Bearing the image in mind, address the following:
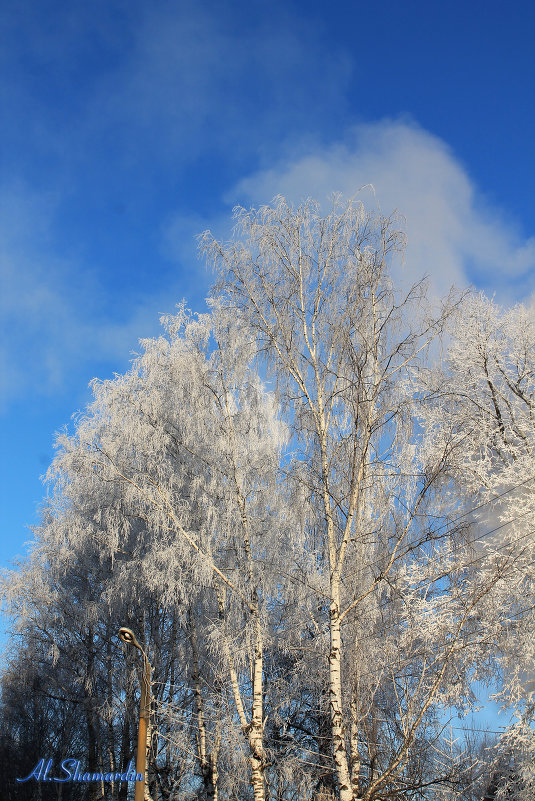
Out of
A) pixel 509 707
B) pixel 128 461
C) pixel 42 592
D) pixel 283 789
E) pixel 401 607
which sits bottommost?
pixel 283 789

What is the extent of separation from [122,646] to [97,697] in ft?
4.42

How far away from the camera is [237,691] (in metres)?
11.1

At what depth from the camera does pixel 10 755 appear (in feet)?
80.3

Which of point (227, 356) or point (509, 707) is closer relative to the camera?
point (509, 707)

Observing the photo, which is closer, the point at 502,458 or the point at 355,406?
the point at 355,406

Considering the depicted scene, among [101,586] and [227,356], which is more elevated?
[227,356]

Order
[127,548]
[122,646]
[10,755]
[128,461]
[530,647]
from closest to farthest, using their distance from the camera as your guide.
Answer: [530,647]
[128,461]
[127,548]
[122,646]
[10,755]

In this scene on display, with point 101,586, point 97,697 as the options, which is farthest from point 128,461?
point 97,697

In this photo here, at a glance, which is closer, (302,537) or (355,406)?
(355,406)

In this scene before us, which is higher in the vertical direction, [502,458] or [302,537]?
[502,458]

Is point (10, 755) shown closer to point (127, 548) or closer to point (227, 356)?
point (127, 548)

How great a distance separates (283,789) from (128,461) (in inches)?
274

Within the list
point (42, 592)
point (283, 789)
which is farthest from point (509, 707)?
point (42, 592)

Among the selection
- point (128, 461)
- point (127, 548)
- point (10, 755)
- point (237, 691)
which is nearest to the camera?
point (237, 691)
